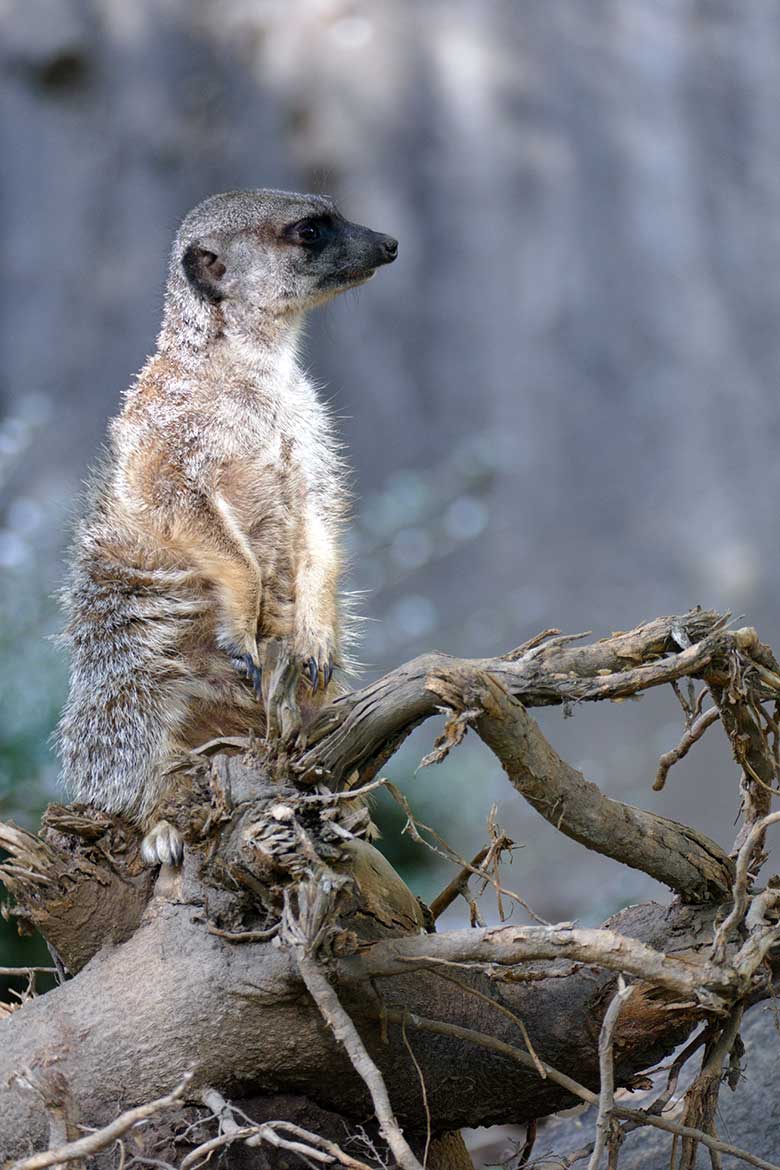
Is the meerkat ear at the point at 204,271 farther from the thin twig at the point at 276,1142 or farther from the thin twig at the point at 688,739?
the thin twig at the point at 276,1142

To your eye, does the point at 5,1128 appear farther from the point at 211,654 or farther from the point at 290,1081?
the point at 211,654

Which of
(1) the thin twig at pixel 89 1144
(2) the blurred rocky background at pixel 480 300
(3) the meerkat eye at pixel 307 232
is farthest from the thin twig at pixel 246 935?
(2) the blurred rocky background at pixel 480 300

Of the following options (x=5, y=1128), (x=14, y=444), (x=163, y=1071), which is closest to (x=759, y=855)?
(x=163, y=1071)

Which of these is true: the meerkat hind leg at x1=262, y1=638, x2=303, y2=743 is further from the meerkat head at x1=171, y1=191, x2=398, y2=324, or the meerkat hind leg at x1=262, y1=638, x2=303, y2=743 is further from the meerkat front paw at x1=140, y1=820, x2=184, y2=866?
the meerkat head at x1=171, y1=191, x2=398, y2=324

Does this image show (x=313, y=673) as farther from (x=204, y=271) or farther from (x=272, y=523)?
(x=204, y=271)

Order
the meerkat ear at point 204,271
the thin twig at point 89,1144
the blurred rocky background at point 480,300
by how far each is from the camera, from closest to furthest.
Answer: the thin twig at point 89,1144 → the meerkat ear at point 204,271 → the blurred rocky background at point 480,300

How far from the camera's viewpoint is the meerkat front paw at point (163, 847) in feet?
4.46

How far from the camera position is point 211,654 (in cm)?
152

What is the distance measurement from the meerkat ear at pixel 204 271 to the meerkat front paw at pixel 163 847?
794mm

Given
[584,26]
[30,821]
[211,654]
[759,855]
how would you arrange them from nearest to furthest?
1. [759,855]
2. [211,654]
3. [30,821]
4. [584,26]

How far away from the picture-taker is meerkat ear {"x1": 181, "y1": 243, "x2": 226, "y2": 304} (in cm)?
171

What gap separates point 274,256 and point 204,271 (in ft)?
0.36

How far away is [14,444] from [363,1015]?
215 centimetres

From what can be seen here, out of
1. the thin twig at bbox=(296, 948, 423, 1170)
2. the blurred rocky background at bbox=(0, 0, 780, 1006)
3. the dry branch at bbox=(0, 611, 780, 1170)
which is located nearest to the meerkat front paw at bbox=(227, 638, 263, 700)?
the dry branch at bbox=(0, 611, 780, 1170)
